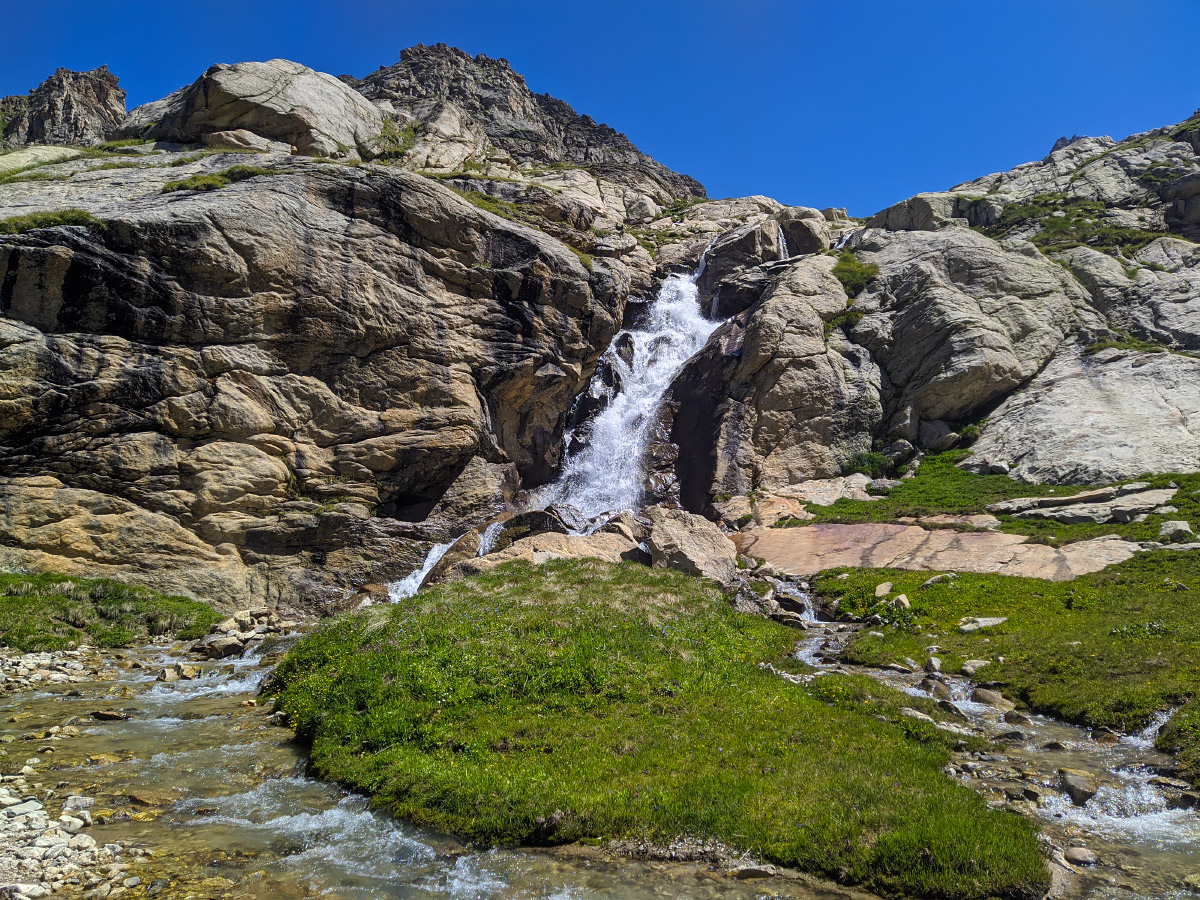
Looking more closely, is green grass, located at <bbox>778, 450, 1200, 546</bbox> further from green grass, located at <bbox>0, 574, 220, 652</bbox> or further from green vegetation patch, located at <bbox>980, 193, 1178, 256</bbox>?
green vegetation patch, located at <bbox>980, 193, 1178, 256</bbox>

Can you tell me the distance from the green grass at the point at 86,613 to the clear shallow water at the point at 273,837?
8.52 m

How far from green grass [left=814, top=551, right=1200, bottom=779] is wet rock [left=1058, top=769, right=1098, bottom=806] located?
1.59 m

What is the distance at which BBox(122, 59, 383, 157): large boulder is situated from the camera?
51.7 m

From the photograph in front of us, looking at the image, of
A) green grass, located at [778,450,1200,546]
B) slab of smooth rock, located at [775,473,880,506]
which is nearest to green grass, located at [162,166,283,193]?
slab of smooth rock, located at [775,473,880,506]

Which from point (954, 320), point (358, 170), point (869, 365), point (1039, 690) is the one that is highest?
point (358, 170)

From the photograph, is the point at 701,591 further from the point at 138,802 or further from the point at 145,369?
the point at 145,369

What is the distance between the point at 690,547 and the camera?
28.3m

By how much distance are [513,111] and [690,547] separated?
4333 inches

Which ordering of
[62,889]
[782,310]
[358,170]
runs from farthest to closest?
1. [782,310]
2. [358,170]
3. [62,889]

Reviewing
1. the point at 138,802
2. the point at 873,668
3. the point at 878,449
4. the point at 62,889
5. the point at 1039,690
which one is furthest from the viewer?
the point at 878,449

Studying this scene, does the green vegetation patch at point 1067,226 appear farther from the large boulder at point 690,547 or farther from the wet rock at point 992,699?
the wet rock at point 992,699

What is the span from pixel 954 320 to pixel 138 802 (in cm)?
5121

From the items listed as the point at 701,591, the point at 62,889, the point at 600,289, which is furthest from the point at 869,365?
the point at 62,889

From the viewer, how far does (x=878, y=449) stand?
45.1 metres
